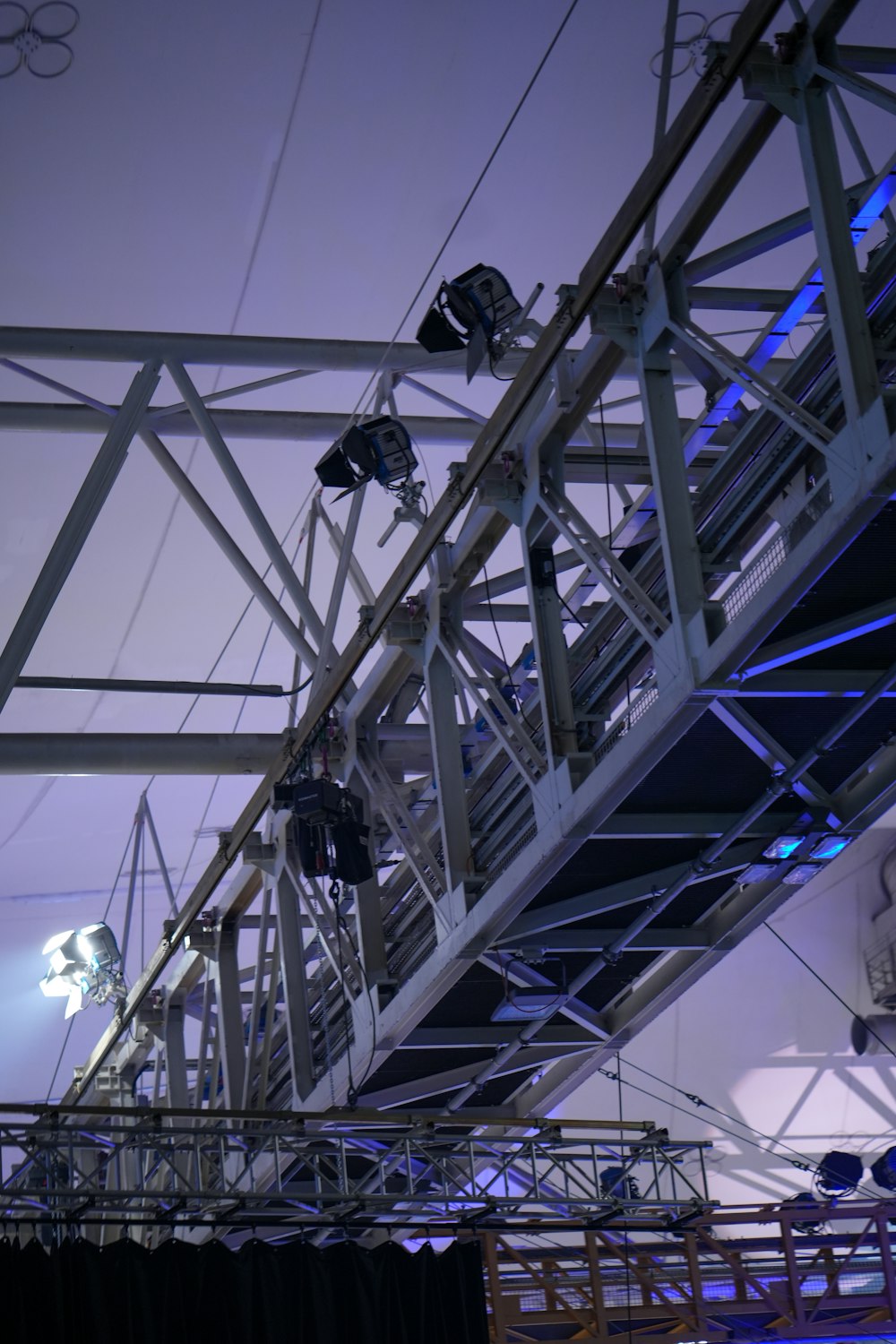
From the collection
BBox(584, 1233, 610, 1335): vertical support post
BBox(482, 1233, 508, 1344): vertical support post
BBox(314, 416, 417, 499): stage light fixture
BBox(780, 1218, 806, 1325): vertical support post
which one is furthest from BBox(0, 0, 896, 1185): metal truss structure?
BBox(780, 1218, 806, 1325): vertical support post

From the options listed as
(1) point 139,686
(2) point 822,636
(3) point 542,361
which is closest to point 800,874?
(2) point 822,636

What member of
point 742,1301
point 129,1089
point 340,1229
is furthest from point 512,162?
point 129,1089

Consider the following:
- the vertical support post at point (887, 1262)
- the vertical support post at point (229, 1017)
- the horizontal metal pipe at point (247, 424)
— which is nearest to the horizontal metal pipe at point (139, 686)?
the horizontal metal pipe at point (247, 424)

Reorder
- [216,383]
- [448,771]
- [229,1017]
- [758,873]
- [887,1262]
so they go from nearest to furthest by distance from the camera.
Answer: [758,873], [448,771], [216,383], [229,1017], [887,1262]

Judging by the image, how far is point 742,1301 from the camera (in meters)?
17.1

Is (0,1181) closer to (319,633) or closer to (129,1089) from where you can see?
(319,633)

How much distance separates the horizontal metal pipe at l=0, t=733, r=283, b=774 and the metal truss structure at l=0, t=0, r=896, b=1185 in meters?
0.03

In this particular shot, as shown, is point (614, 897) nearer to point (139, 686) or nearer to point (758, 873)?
point (758, 873)

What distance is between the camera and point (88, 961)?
1988 centimetres

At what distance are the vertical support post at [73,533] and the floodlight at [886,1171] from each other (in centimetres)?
1946

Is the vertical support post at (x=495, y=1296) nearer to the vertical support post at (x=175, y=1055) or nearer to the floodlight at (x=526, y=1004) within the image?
the floodlight at (x=526, y=1004)

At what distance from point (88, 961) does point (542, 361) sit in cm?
1304

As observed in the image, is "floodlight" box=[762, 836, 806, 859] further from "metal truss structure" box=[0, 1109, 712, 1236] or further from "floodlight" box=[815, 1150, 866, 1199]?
"floodlight" box=[815, 1150, 866, 1199]

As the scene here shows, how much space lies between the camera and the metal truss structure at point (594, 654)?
7523 millimetres
